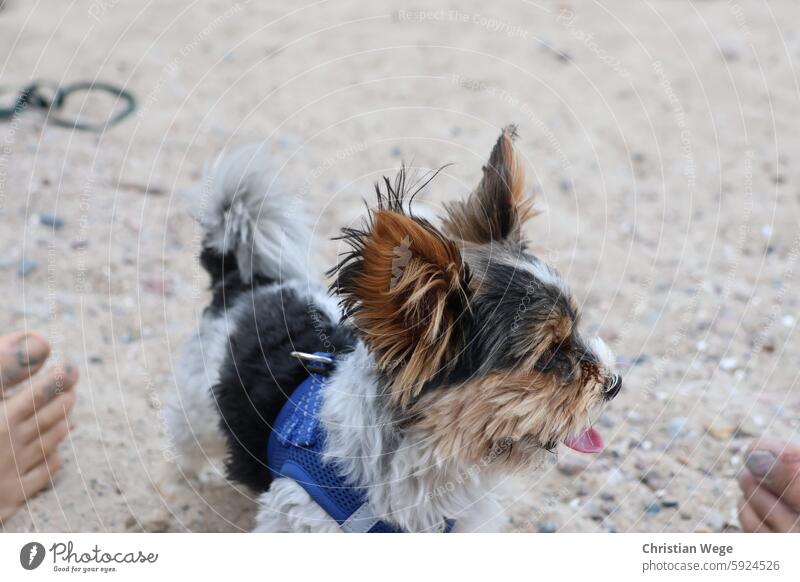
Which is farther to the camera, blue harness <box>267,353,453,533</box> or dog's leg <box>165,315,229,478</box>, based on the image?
dog's leg <box>165,315,229,478</box>

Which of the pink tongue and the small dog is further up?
the small dog

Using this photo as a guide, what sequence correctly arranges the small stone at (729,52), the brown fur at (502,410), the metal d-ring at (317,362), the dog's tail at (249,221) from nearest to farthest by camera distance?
1. the brown fur at (502,410)
2. the metal d-ring at (317,362)
3. the dog's tail at (249,221)
4. the small stone at (729,52)

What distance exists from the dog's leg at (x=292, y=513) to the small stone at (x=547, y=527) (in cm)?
142

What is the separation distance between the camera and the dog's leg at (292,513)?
10.7 feet

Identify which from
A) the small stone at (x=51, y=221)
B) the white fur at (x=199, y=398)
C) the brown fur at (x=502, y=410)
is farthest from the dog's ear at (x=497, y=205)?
the small stone at (x=51, y=221)

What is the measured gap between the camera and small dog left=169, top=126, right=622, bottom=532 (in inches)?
110

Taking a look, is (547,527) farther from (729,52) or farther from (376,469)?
(729,52)

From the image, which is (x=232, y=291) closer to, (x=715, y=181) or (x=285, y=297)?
(x=285, y=297)

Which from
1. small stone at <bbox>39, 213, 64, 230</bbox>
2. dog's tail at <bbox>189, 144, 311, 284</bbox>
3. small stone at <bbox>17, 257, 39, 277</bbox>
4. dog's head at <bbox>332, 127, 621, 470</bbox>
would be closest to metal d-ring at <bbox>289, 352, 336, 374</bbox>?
dog's head at <bbox>332, 127, 621, 470</bbox>

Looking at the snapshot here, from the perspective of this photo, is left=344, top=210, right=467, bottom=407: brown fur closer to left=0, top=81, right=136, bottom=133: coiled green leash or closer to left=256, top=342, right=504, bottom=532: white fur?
left=256, top=342, right=504, bottom=532: white fur

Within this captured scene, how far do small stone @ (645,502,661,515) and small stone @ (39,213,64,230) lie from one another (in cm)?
483

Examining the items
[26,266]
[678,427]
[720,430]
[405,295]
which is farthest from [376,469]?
[26,266]

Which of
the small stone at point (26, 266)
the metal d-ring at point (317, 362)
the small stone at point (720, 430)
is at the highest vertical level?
the small stone at point (26, 266)

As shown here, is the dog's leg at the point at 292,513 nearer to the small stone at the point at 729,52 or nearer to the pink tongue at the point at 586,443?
the pink tongue at the point at 586,443
